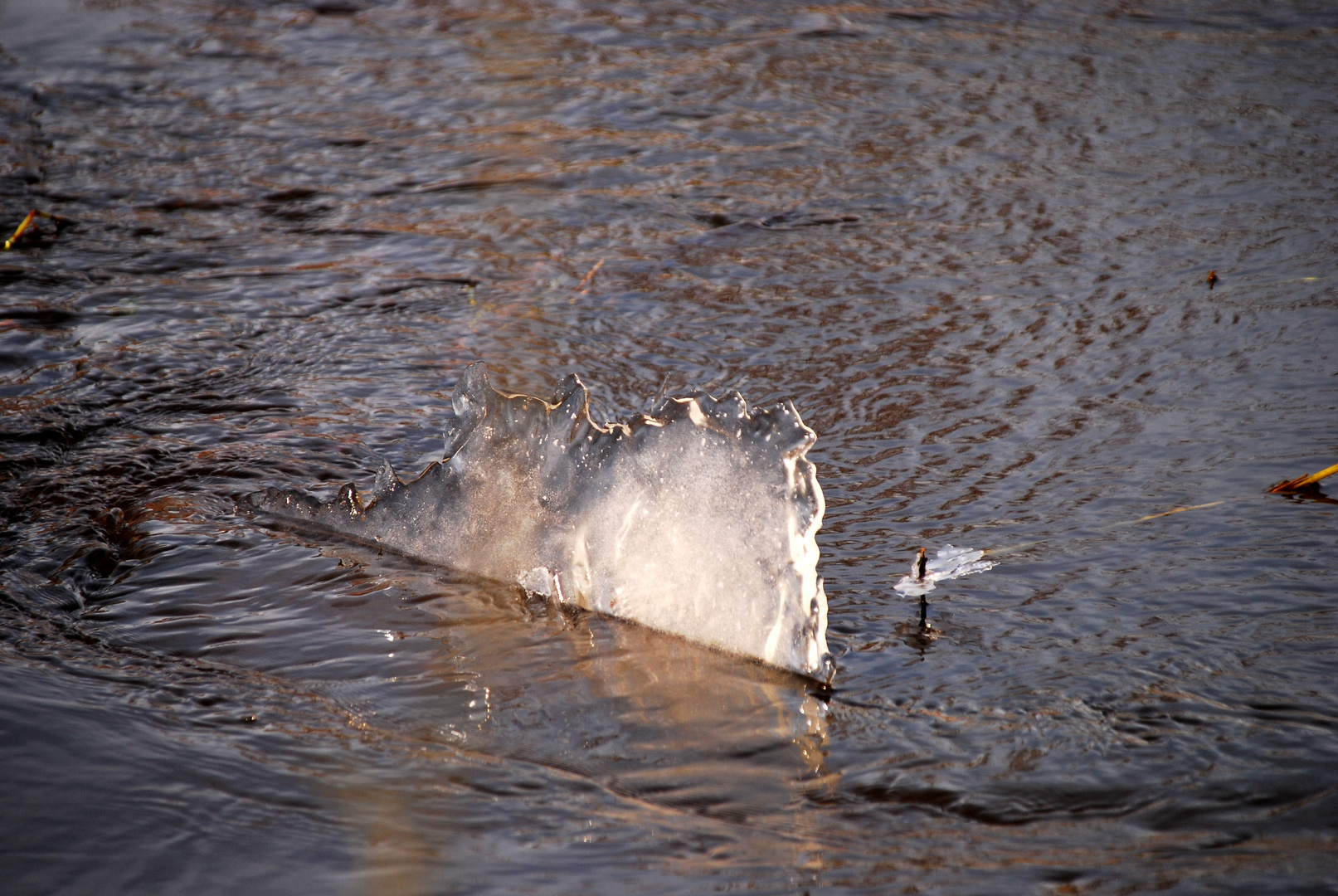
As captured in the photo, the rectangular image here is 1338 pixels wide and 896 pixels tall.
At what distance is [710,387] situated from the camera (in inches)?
114

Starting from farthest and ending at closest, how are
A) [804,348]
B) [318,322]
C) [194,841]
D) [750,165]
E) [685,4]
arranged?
[685,4], [750,165], [318,322], [804,348], [194,841]

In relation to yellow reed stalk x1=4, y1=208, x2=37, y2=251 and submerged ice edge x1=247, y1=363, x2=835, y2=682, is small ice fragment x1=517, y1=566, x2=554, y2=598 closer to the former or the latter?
submerged ice edge x1=247, y1=363, x2=835, y2=682

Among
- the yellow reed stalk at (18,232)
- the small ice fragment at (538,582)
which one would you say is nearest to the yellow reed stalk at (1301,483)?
the small ice fragment at (538,582)

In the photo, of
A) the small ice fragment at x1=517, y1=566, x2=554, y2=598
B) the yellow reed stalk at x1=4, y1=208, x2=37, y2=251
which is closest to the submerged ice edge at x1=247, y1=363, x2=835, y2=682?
the small ice fragment at x1=517, y1=566, x2=554, y2=598

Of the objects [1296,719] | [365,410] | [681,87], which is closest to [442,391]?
[365,410]

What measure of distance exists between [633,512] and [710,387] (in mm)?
818

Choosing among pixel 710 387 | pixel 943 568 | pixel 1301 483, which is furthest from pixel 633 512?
pixel 1301 483

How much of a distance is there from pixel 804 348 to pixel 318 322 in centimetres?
137

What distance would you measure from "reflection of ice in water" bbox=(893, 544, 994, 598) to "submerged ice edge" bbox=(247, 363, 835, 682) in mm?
199

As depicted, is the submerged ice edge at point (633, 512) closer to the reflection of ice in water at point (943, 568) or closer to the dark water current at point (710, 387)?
the dark water current at point (710, 387)

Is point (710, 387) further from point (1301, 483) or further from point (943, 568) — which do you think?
point (1301, 483)

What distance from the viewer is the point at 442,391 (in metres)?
2.93

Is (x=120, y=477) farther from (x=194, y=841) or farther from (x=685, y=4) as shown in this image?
(x=685, y=4)

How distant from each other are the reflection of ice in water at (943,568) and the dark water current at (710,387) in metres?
0.03
